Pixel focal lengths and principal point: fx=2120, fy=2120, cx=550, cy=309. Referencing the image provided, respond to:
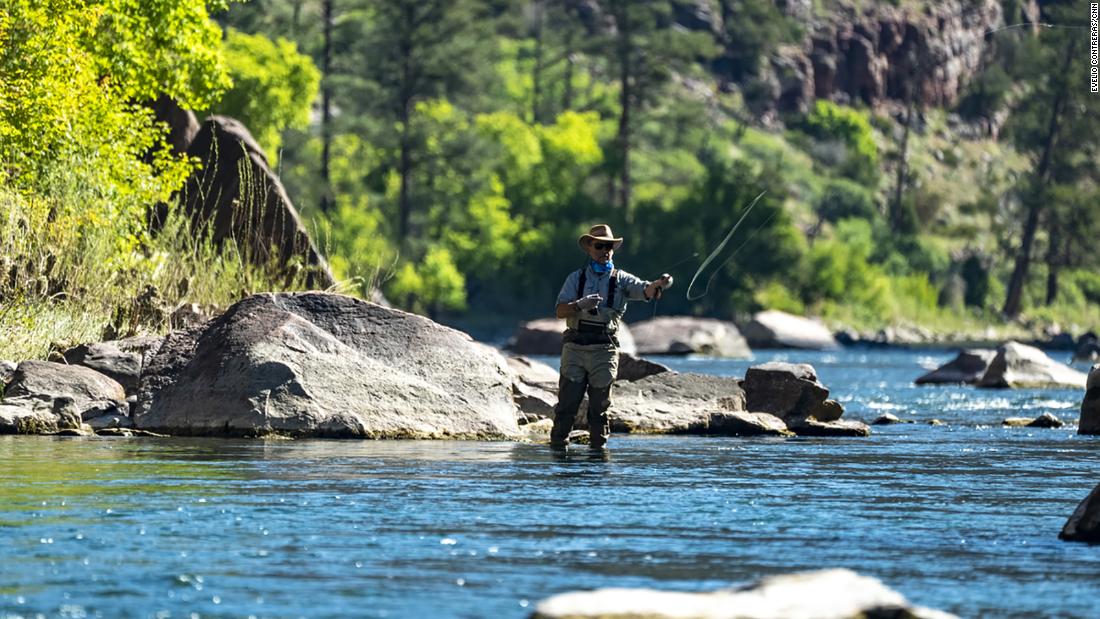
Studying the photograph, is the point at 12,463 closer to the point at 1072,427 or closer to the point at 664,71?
the point at 1072,427

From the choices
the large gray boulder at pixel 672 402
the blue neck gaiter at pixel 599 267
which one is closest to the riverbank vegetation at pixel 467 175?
the large gray boulder at pixel 672 402

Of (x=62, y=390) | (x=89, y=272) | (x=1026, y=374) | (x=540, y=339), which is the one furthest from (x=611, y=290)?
(x=540, y=339)

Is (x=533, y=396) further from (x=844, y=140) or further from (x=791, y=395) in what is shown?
(x=844, y=140)

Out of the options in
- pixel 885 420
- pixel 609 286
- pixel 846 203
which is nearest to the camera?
pixel 609 286

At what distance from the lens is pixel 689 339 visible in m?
51.4

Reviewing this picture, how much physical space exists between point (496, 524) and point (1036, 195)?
74.2 metres

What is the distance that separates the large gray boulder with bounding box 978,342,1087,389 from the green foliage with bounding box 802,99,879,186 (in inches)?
3530

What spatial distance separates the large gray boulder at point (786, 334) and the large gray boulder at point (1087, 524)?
160 feet

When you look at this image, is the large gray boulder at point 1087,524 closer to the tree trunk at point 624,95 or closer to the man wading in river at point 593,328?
the man wading in river at point 593,328

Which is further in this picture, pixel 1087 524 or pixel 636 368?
pixel 636 368

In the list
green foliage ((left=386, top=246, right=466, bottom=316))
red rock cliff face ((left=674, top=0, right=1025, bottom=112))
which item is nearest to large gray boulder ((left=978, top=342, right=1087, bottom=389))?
green foliage ((left=386, top=246, right=466, bottom=316))

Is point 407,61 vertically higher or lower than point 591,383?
higher

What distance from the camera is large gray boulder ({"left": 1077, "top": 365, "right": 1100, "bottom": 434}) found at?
64.0ft

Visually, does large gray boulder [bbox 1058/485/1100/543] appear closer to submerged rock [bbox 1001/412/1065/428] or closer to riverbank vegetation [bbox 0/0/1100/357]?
submerged rock [bbox 1001/412/1065/428]
